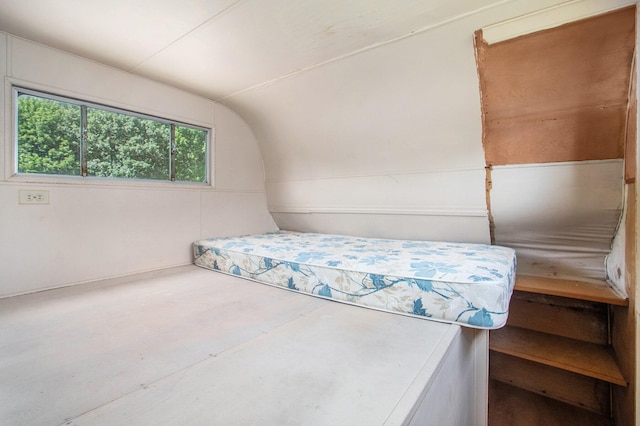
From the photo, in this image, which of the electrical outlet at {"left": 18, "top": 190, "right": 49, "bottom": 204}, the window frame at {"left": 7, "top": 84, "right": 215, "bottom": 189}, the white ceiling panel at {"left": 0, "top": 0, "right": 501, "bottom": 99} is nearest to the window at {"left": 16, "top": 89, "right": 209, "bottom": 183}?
the window frame at {"left": 7, "top": 84, "right": 215, "bottom": 189}

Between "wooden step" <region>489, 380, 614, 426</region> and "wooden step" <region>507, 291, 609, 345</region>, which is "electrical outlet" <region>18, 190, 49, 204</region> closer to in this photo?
"wooden step" <region>489, 380, 614, 426</region>

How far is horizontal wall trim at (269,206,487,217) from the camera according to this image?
2.26 metres

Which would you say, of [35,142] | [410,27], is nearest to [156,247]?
[35,142]

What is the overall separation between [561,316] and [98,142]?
3.75 m

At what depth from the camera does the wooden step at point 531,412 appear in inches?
75.9

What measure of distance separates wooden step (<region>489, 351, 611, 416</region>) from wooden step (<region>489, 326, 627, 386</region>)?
0.94ft

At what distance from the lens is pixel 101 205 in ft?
7.00

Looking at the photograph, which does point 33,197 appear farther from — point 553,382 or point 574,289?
point 553,382

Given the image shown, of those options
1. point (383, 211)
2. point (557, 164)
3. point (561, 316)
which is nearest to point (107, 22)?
point (383, 211)

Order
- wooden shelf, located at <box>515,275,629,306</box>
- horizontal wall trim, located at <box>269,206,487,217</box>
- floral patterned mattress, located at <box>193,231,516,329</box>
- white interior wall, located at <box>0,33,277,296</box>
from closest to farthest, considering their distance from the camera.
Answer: floral patterned mattress, located at <box>193,231,516,329</box> < wooden shelf, located at <box>515,275,629,306</box> < white interior wall, located at <box>0,33,277,296</box> < horizontal wall trim, located at <box>269,206,487,217</box>

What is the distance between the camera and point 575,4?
4.38 feet

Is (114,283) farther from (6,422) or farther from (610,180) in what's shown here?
(610,180)

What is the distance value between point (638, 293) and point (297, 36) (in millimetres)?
2243

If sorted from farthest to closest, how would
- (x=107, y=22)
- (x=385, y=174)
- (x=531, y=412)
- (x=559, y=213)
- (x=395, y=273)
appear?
(x=385, y=174)
(x=531, y=412)
(x=559, y=213)
(x=107, y=22)
(x=395, y=273)
